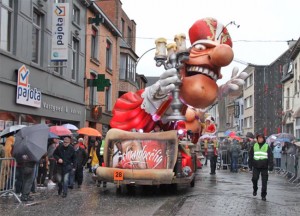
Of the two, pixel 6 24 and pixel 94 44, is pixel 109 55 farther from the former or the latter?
pixel 6 24

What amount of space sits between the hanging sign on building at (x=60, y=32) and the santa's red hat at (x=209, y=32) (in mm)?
7610

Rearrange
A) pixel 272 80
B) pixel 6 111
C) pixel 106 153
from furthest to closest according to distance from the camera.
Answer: pixel 272 80, pixel 6 111, pixel 106 153

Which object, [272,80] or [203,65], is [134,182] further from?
[272,80]

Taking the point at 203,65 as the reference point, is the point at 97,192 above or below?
below

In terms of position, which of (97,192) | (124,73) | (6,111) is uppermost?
(124,73)

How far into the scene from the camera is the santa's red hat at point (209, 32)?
12.5 m

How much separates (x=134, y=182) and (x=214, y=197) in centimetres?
202

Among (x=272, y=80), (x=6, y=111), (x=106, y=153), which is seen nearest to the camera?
(x=106, y=153)

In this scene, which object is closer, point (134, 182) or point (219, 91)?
point (134, 182)

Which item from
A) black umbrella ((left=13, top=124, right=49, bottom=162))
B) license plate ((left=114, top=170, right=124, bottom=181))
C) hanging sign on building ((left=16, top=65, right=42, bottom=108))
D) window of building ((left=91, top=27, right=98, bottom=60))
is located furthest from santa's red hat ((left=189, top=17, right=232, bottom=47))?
window of building ((left=91, top=27, right=98, bottom=60))

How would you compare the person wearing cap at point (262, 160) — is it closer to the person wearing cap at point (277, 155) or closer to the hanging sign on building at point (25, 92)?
the hanging sign on building at point (25, 92)

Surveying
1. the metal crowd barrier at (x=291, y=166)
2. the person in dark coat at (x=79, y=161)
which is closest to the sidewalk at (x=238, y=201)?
the metal crowd barrier at (x=291, y=166)

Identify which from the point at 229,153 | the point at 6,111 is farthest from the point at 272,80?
the point at 6,111

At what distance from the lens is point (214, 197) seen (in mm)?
11766
